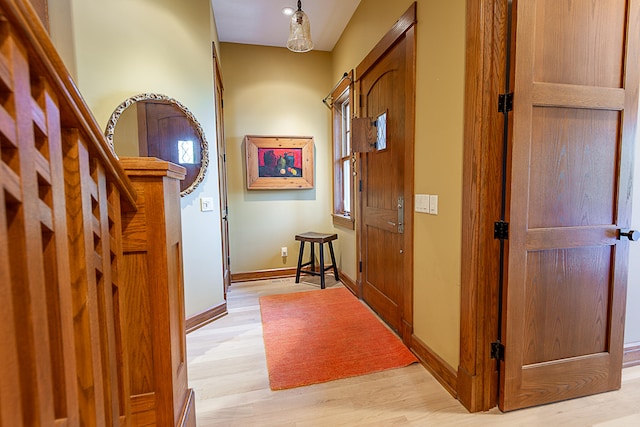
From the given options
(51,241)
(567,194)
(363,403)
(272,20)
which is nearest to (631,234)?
(567,194)

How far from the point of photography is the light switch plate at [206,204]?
261 cm

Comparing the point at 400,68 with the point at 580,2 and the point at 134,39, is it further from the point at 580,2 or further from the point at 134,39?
the point at 134,39

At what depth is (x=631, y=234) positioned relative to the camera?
1.58 m

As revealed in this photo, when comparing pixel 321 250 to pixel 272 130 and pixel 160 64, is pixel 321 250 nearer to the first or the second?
pixel 272 130

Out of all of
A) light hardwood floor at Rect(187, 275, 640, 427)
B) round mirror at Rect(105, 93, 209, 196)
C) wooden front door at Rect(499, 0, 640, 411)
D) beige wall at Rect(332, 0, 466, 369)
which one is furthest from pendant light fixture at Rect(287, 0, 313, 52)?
light hardwood floor at Rect(187, 275, 640, 427)

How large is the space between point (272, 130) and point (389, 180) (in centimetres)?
191

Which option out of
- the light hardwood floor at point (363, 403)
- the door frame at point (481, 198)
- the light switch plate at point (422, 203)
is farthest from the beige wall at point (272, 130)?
the door frame at point (481, 198)

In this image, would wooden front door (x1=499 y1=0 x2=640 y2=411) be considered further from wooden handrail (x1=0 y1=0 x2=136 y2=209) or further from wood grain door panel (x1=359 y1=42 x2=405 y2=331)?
wooden handrail (x1=0 y1=0 x2=136 y2=209)

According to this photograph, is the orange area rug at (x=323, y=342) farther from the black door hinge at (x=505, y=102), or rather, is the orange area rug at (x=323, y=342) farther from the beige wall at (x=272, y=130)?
the black door hinge at (x=505, y=102)

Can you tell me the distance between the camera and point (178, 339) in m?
1.22

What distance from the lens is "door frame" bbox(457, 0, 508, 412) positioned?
1433 mm

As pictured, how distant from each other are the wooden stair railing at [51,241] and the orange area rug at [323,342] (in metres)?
1.21

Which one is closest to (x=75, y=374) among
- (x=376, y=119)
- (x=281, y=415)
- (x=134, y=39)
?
(x=281, y=415)

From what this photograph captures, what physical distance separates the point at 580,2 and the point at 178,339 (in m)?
2.48
